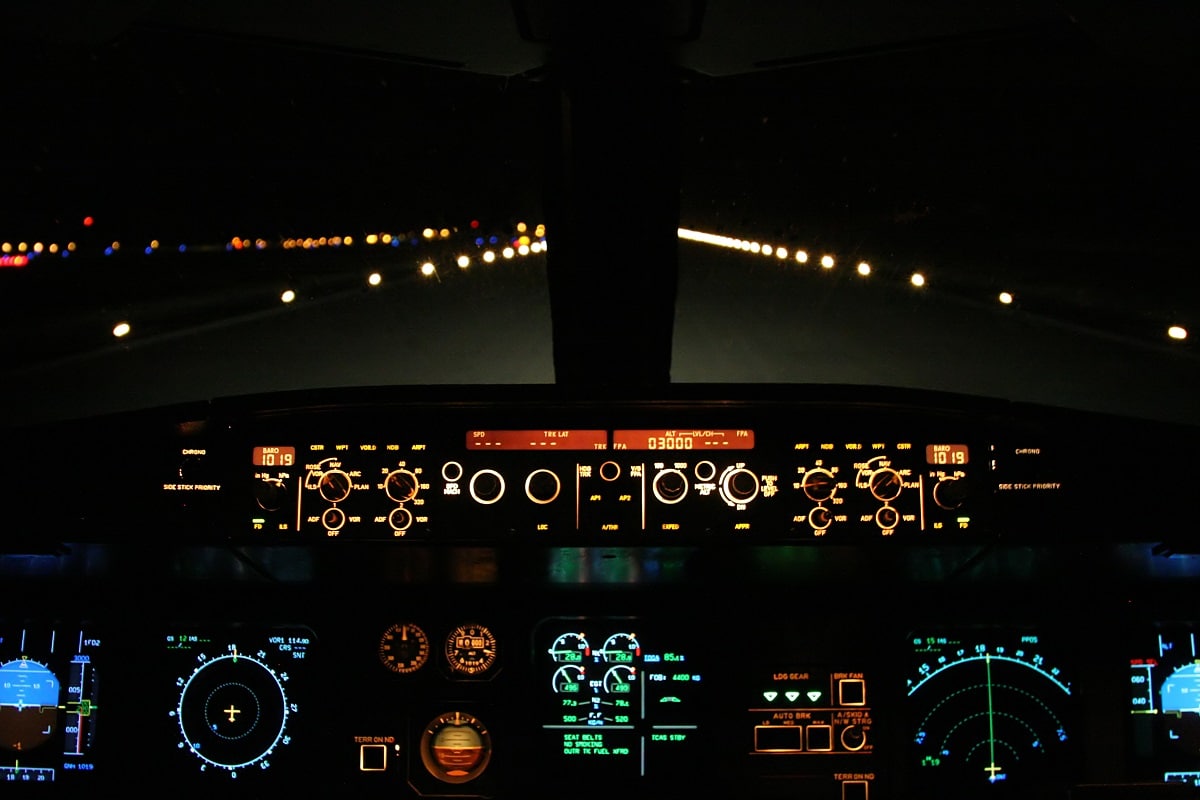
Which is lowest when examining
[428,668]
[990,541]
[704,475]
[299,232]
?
[428,668]

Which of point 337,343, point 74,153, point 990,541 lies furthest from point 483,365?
point 990,541

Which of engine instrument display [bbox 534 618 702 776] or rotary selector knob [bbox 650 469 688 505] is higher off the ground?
rotary selector knob [bbox 650 469 688 505]

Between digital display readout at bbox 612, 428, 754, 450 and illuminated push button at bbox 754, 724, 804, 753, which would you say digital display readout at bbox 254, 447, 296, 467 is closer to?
digital display readout at bbox 612, 428, 754, 450

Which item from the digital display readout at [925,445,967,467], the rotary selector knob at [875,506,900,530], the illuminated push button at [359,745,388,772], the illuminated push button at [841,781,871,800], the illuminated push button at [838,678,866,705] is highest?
the digital display readout at [925,445,967,467]

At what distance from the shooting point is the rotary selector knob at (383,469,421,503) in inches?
96.2

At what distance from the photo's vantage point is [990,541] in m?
2.40

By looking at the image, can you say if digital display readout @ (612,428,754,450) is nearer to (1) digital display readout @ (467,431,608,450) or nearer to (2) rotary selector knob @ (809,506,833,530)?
(1) digital display readout @ (467,431,608,450)

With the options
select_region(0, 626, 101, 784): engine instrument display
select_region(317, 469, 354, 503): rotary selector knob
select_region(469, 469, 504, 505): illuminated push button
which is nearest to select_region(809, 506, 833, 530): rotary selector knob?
select_region(469, 469, 504, 505): illuminated push button

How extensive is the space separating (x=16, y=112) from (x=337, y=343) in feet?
3.38

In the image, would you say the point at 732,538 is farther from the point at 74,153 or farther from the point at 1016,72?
the point at 74,153

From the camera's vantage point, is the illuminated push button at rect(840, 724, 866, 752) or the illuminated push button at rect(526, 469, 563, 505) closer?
the illuminated push button at rect(526, 469, 563, 505)

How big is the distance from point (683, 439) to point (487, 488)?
1.47ft

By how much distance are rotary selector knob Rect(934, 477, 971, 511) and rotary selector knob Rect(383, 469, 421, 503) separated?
1.15 metres

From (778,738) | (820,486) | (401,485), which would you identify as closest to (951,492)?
(820,486)
